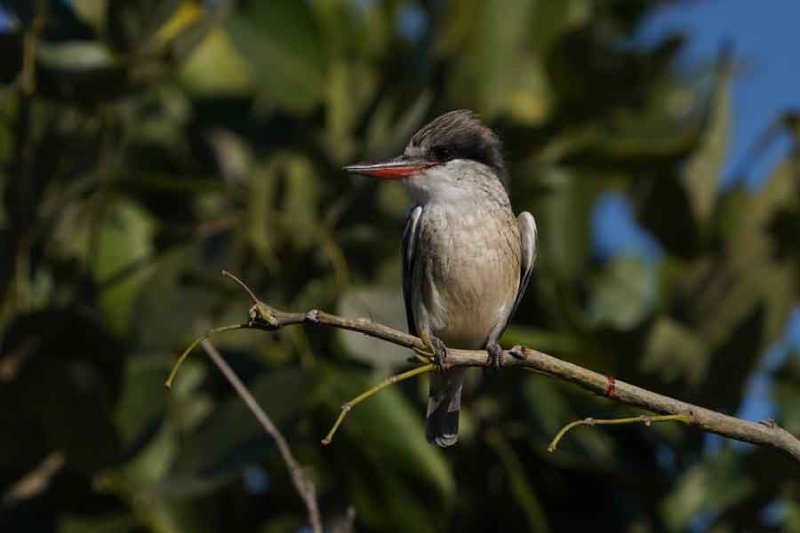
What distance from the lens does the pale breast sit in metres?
4.41

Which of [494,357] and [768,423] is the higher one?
[768,423]

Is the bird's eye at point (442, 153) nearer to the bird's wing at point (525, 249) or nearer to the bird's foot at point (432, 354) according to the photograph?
the bird's wing at point (525, 249)

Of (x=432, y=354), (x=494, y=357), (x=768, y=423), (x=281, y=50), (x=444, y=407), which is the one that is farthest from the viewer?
(x=281, y=50)

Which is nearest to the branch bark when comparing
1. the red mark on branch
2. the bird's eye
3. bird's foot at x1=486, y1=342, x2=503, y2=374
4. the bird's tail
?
the red mark on branch

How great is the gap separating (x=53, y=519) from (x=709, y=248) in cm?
202

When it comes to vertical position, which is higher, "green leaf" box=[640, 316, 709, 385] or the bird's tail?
"green leaf" box=[640, 316, 709, 385]

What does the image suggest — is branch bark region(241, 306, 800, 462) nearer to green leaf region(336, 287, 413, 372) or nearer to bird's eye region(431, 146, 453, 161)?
green leaf region(336, 287, 413, 372)

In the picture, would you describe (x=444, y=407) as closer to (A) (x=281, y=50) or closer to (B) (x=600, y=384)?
(A) (x=281, y=50)

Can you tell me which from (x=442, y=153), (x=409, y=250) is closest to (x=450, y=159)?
(x=442, y=153)

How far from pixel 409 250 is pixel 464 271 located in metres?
0.16

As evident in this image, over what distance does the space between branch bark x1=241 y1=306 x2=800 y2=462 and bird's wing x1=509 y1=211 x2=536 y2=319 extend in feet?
4.76

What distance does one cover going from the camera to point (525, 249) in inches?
177

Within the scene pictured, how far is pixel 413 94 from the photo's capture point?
451 centimetres

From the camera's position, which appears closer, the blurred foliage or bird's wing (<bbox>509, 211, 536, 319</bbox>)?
the blurred foliage
